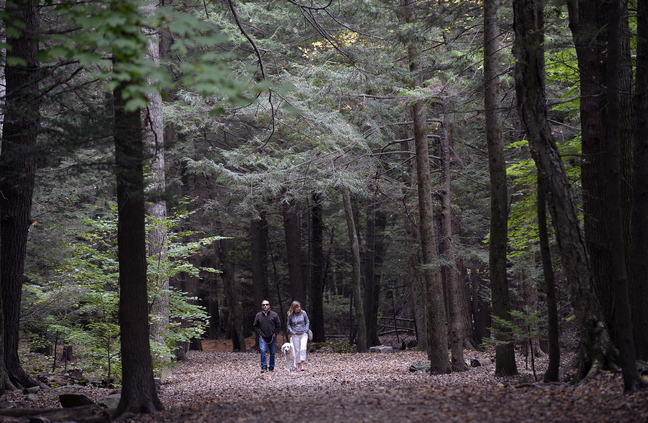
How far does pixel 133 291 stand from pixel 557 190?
225 inches

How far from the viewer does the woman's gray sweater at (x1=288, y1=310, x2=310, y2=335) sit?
1455 centimetres

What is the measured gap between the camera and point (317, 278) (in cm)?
2817

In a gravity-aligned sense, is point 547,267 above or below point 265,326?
above

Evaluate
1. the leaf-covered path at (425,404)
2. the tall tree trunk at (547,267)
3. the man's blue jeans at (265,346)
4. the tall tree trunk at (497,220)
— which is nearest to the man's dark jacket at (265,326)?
the man's blue jeans at (265,346)

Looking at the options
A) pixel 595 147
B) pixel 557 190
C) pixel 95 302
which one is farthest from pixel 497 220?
pixel 95 302

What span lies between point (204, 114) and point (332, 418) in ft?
44.0

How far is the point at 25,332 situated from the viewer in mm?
14414

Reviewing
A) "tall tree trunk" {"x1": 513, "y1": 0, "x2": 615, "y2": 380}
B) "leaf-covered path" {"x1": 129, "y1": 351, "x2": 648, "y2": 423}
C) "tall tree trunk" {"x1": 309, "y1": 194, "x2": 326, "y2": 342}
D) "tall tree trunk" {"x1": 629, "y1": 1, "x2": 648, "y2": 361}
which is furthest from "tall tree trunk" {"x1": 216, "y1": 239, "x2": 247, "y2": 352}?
"tall tree trunk" {"x1": 629, "y1": 1, "x2": 648, "y2": 361}

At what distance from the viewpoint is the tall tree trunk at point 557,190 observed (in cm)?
742

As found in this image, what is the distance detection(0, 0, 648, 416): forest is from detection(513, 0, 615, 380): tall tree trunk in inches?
1.0

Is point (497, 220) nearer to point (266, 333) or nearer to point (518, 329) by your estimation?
point (518, 329)

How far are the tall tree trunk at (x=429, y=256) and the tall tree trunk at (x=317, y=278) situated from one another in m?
12.8

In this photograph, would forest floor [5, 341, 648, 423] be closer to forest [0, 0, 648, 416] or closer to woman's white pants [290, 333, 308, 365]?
forest [0, 0, 648, 416]

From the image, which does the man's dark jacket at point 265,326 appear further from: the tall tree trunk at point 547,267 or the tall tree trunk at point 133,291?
the tall tree trunk at point 547,267
